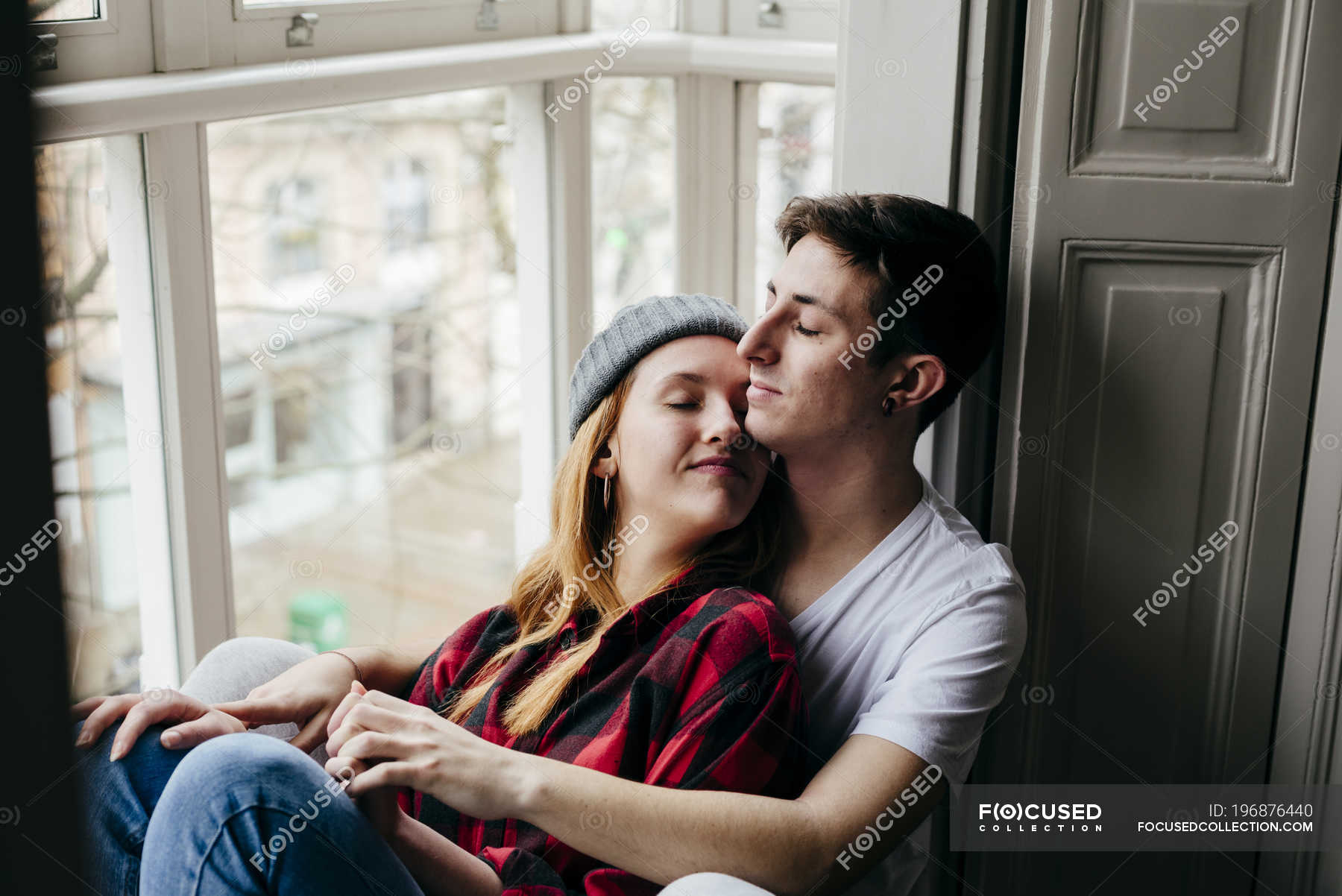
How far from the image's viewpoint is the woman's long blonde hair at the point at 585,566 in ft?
4.83

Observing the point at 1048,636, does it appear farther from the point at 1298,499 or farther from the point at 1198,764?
the point at 1298,499

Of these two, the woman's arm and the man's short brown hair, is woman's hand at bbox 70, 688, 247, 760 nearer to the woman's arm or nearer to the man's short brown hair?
the woman's arm

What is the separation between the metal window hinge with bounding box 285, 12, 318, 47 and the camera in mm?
1788

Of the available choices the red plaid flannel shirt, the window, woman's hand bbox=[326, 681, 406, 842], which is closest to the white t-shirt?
the red plaid flannel shirt

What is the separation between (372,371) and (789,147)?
1303 mm

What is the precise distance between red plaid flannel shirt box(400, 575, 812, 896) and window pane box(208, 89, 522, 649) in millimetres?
1230

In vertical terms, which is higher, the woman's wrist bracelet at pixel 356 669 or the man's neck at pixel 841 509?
the man's neck at pixel 841 509

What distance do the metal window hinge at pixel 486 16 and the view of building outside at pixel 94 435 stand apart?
0.77 meters

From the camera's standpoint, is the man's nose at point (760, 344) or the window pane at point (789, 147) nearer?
the man's nose at point (760, 344)

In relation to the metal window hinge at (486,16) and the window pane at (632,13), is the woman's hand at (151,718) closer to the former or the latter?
the metal window hinge at (486,16)

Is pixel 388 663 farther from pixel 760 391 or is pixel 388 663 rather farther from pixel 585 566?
pixel 760 391

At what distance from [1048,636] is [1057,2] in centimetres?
86

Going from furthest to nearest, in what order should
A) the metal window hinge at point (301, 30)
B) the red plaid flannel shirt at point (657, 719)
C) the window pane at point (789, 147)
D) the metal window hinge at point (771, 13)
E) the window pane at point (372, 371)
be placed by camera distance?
1. the window pane at point (372, 371)
2. the window pane at point (789, 147)
3. the metal window hinge at point (771, 13)
4. the metal window hinge at point (301, 30)
5. the red plaid flannel shirt at point (657, 719)

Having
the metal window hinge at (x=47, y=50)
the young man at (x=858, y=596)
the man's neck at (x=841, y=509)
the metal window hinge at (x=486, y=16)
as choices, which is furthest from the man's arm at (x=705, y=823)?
the metal window hinge at (x=486, y=16)
